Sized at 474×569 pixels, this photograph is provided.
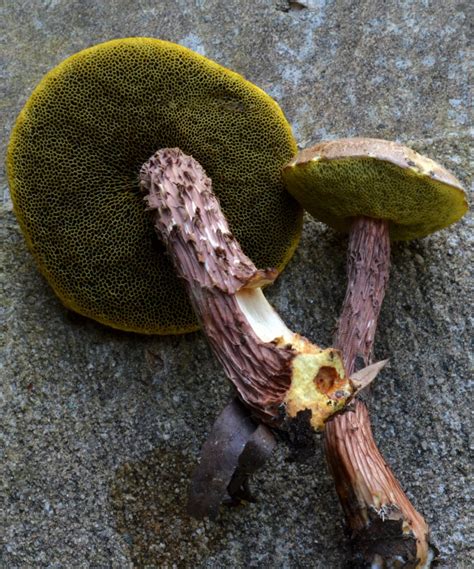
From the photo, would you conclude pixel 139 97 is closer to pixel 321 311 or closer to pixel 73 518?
pixel 321 311

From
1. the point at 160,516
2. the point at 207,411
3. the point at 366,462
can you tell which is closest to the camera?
the point at 366,462

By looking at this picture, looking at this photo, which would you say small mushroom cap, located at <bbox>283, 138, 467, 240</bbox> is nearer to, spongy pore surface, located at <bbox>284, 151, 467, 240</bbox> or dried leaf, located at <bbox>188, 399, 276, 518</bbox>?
spongy pore surface, located at <bbox>284, 151, 467, 240</bbox>

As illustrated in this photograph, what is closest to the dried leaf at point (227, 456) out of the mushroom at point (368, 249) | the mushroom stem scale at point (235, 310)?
the mushroom stem scale at point (235, 310)

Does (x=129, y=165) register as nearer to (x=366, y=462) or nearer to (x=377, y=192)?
(x=377, y=192)

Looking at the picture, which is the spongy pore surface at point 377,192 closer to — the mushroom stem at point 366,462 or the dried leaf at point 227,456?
the mushroom stem at point 366,462

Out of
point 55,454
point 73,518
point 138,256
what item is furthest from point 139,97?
point 73,518

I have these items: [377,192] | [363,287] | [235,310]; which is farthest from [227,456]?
[377,192]
